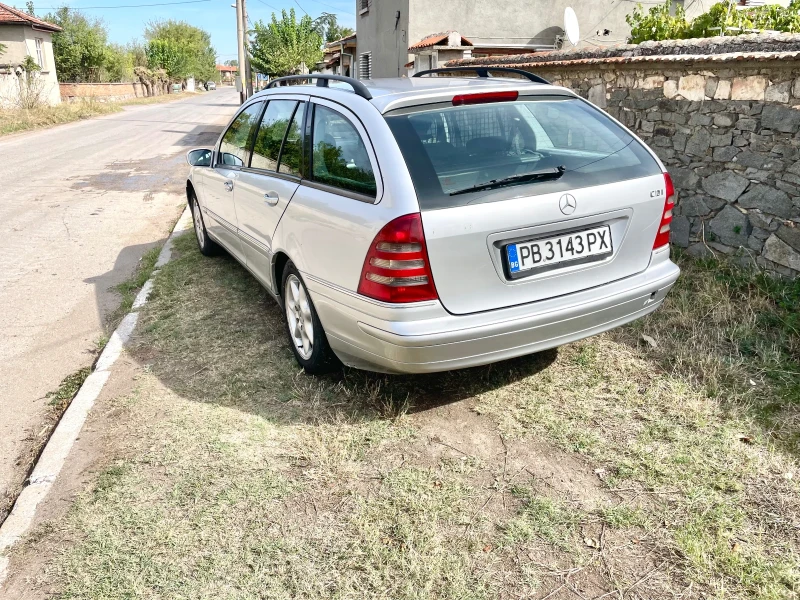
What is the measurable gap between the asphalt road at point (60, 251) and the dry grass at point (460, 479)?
1.91 feet

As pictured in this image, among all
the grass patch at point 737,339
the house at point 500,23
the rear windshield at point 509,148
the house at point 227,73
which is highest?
the house at point 227,73

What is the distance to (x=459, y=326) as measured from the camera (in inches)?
113

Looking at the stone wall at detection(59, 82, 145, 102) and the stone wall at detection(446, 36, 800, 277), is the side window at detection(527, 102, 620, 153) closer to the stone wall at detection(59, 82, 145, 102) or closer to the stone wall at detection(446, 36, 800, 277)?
the stone wall at detection(446, 36, 800, 277)

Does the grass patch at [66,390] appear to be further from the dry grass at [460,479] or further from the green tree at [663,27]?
the green tree at [663,27]

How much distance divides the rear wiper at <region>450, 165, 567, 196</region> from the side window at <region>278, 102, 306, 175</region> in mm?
1286

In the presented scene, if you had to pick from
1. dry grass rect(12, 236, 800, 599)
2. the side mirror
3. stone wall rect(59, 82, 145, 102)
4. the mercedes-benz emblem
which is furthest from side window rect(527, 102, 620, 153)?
stone wall rect(59, 82, 145, 102)

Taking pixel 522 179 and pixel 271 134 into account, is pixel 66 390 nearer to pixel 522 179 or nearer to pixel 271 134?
pixel 271 134

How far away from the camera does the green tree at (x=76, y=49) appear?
52125 millimetres

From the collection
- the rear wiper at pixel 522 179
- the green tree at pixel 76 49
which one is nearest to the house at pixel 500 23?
the rear wiper at pixel 522 179

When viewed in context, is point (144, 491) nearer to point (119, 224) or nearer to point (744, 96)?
point (744, 96)

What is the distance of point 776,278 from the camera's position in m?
4.88

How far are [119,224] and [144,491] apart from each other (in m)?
6.35

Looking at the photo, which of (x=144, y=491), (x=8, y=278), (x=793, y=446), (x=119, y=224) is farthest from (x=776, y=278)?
(x=119, y=224)

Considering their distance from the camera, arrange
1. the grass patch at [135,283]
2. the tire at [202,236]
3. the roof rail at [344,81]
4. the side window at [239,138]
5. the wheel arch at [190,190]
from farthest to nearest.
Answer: the wheel arch at [190,190]
the tire at [202,236]
the grass patch at [135,283]
the side window at [239,138]
the roof rail at [344,81]
